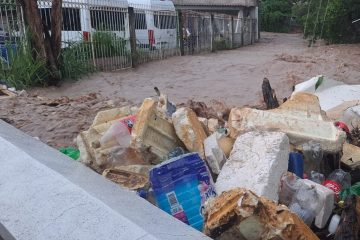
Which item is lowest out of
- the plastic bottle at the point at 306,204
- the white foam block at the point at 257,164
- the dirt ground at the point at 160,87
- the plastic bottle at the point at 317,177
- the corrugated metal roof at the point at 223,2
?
the dirt ground at the point at 160,87

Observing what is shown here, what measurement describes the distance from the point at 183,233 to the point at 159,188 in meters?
1.00

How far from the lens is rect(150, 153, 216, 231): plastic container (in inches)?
100

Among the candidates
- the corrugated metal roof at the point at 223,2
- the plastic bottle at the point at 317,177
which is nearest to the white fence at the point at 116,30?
the plastic bottle at the point at 317,177

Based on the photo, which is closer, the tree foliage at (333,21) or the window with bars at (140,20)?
the window with bars at (140,20)

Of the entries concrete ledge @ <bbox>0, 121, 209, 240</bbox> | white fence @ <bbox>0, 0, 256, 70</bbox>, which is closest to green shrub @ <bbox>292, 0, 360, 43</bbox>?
white fence @ <bbox>0, 0, 256, 70</bbox>

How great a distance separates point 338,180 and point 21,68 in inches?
316

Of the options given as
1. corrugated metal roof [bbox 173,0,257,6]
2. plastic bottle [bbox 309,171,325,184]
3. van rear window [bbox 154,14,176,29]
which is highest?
corrugated metal roof [bbox 173,0,257,6]

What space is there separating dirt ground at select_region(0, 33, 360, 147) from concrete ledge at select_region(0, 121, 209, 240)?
233cm

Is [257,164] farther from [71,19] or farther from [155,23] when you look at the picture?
[155,23]

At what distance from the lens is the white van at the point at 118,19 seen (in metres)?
11.7

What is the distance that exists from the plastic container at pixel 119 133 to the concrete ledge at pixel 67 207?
97cm

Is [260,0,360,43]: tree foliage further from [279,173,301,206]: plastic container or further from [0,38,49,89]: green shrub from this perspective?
[279,173,301,206]: plastic container

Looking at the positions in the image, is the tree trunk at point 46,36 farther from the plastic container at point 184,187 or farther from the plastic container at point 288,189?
the plastic container at point 288,189

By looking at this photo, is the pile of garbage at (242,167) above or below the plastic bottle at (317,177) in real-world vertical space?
above
